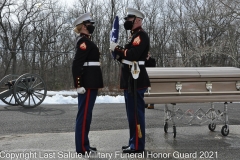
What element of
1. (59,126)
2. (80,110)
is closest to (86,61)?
(80,110)

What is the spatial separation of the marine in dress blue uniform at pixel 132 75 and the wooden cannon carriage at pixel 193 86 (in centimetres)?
57

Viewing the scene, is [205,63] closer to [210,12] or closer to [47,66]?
[210,12]

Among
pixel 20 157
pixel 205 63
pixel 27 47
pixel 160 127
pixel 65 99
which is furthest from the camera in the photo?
pixel 27 47

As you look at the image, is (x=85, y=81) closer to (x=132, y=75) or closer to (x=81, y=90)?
(x=81, y=90)

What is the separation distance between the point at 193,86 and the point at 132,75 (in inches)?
53.0

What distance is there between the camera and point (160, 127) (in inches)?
249

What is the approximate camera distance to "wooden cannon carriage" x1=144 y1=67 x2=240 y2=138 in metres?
4.79

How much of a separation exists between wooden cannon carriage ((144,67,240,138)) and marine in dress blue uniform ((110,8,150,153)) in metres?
0.57

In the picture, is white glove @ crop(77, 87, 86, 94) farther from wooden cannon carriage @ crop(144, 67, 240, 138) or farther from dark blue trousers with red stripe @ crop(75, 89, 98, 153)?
wooden cannon carriage @ crop(144, 67, 240, 138)

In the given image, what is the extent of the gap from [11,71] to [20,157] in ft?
67.6

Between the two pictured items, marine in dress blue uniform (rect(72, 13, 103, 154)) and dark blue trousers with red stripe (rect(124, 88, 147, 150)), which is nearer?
marine in dress blue uniform (rect(72, 13, 103, 154))

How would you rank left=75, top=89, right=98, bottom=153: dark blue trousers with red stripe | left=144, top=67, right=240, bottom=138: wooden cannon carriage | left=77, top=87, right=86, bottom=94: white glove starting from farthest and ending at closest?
left=144, top=67, right=240, bottom=138: wooden cannon carriage < left=75, top=89, right=98, bottom=153: dark blue trousers with red stripe < left=77, top=87, right=86, bottom=94: white glove

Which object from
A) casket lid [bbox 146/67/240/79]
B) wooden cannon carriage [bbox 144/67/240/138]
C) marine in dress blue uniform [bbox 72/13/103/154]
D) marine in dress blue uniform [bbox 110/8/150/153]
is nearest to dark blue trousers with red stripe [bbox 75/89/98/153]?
marine in dress blue uniform [bbox 72/13/103/154]

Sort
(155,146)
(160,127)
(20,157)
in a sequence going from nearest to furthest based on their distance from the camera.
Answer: (20,157) → (155,146) → (160,127)
